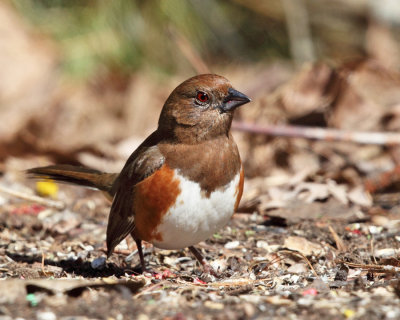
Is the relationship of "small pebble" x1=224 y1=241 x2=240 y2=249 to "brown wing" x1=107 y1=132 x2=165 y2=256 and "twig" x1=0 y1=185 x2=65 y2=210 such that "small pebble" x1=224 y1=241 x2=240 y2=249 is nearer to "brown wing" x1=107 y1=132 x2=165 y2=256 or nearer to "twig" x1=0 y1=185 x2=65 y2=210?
"brown wing" x1=107 y1=132 x2=165 y2=256

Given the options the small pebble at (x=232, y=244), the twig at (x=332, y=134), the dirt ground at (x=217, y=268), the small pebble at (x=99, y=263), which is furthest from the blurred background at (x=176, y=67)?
the small pebble at (x=99, y=263)

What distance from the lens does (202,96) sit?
3859mm

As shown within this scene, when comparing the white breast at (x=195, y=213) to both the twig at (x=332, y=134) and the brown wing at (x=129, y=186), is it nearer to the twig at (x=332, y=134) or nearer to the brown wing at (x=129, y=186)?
the brown wing at (x=129, y=186)

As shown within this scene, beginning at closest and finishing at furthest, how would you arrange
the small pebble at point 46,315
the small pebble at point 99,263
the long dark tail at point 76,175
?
the small pebble at point 46,315
the small pebble at point 99,263
the long dark tail at point 76,175

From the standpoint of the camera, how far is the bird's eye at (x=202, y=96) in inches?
152

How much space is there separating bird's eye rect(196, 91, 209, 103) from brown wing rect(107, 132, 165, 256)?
1.10 feet

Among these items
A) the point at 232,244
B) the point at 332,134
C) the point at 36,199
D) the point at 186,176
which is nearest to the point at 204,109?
the point at 186,176

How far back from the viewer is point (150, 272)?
3.99 m

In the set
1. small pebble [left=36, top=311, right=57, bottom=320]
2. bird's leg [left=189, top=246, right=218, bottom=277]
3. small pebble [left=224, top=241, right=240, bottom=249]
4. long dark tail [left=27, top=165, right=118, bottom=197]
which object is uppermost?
long dark tail [left=27, top=165, right=118, bottom=197]

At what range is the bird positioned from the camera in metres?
3.62

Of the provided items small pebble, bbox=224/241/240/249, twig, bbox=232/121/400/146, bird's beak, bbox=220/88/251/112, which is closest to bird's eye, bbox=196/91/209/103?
bird's beak, bbox=220/88/251/112

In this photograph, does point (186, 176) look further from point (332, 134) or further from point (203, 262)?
point (332, 134)

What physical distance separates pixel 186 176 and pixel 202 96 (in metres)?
0.50

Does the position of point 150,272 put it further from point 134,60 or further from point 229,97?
point 134,60
